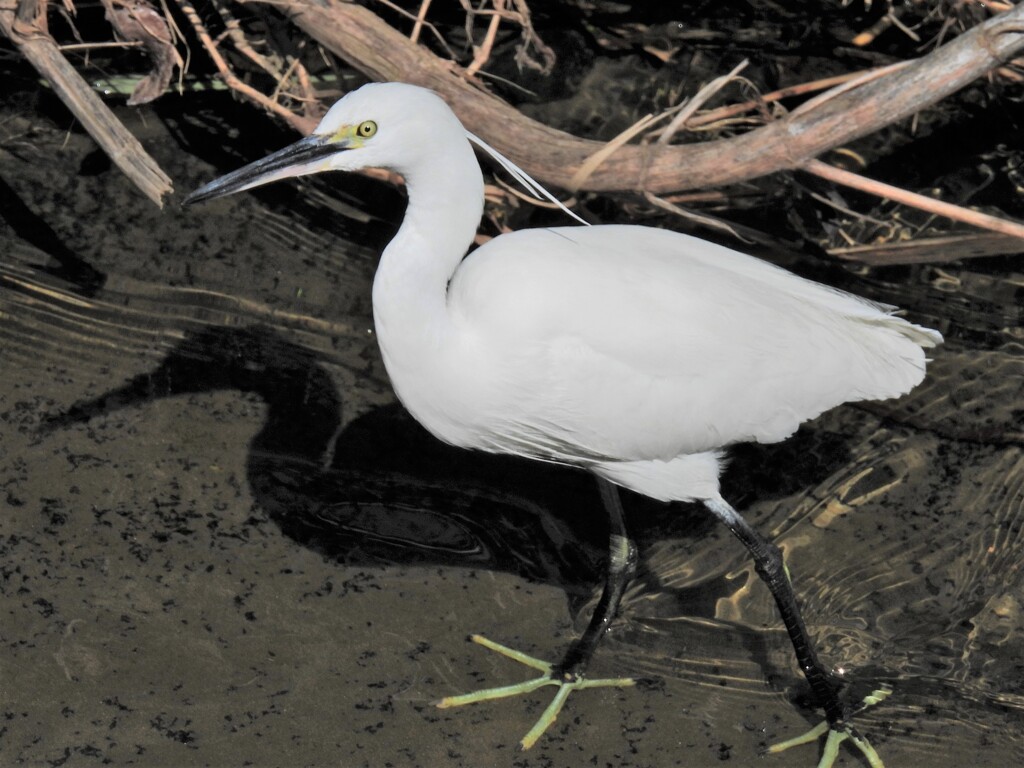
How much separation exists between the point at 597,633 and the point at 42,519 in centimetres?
145

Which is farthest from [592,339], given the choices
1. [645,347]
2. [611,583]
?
[611,583]

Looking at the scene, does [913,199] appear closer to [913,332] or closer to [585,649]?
[913,332]

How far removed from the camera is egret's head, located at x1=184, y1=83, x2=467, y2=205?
228cm

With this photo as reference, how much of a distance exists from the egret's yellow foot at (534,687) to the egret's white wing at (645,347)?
21.2 inches

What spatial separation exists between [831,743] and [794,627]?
28cm

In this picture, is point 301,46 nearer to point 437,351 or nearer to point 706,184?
point 706,184

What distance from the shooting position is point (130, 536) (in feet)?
9.98

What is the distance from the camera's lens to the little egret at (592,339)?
236cm

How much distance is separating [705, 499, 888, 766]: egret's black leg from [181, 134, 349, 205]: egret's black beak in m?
1.22

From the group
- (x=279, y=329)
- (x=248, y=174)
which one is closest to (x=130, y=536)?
(x=279, y=329)

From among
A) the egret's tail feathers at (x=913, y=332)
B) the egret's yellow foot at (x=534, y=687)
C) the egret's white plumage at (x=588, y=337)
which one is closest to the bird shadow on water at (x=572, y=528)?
the egret's yellow foot at (x=534, y=687)

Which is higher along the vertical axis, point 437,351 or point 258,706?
point 437,351

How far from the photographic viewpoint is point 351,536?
3.19 m

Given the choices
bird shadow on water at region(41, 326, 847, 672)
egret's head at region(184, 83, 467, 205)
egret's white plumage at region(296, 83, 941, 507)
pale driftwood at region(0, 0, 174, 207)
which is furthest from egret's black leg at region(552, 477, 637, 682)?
pale driftwood at region(0, 0, 174, 207)
